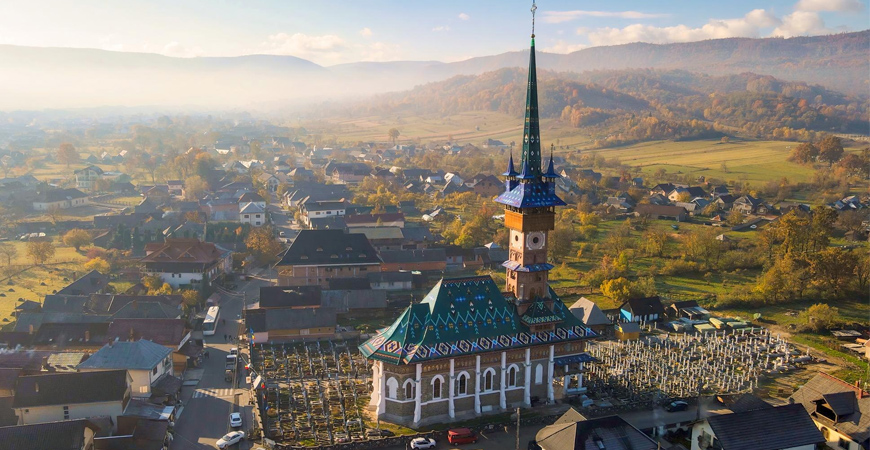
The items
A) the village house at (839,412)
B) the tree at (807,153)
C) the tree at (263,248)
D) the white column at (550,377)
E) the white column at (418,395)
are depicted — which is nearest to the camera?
the village house at (839,412)

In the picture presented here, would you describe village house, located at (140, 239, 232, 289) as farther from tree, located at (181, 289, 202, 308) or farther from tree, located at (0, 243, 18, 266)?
tree, located at (0, 243, 18, 266)

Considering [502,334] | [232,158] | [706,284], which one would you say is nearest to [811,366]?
[706,284]

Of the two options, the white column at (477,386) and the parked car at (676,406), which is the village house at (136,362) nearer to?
the white column at (477,386)

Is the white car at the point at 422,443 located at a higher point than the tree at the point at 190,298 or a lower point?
lower

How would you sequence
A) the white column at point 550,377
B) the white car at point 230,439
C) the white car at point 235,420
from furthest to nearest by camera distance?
the white column at point 550,377 < the white car at point 235,420 < the white car at point 230,439

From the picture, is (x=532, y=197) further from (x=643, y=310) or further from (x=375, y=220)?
(x=375, y=220)

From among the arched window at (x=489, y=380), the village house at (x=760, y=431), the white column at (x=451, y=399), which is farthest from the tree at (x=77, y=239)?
the village house at (x=760, y=431)

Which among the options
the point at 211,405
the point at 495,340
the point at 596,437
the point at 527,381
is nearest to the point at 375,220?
the point at 211,405
